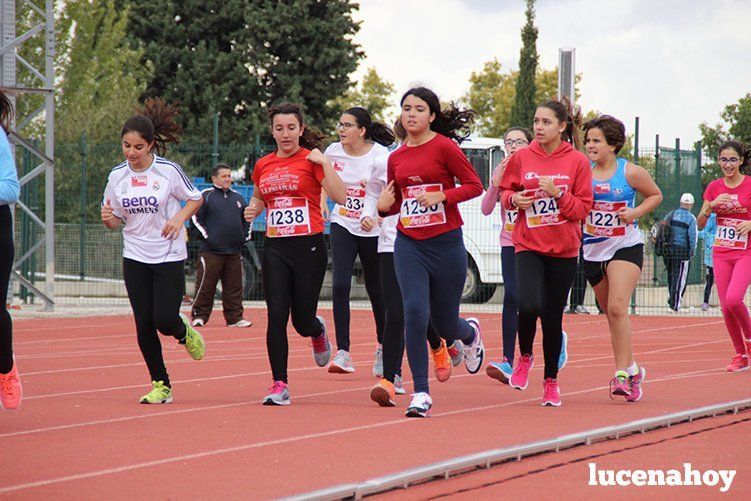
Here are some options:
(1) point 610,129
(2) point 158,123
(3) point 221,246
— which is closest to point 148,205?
(2) point 158,123

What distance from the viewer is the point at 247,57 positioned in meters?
44.6

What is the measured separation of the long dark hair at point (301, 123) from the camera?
9.33 m

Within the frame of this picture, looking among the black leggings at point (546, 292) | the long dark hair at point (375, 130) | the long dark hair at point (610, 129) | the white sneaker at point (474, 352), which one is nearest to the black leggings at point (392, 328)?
the black leggings at point (546, 292)

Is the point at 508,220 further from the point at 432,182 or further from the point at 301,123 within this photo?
the point at 432,182

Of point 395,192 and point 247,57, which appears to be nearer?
point 395,192

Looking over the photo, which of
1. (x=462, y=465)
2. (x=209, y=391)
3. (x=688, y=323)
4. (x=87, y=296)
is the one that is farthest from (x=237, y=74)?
(x=462, y=465)

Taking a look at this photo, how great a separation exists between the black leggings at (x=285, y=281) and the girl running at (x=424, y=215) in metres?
0.75

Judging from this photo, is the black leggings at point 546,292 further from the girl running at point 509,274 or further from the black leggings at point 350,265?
the black leggings at point 350,265

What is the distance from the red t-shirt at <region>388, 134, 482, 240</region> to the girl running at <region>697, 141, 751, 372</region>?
4.22 m

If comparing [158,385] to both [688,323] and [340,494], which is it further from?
[688,323]

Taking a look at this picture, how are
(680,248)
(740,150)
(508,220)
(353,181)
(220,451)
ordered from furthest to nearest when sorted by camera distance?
(680,248)
(740,150)
(353,181)
(508,220)
(220,451)

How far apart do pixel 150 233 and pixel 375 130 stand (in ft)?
8.99

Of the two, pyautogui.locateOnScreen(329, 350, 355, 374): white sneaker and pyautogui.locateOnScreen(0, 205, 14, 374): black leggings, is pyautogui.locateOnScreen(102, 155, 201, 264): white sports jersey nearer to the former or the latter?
pyautogui.locateOnScreen(0, 205, 14, 374): black leggings

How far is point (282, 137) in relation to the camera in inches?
364
